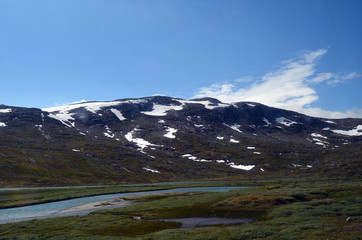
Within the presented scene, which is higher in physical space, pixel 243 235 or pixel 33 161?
pixel 33 161

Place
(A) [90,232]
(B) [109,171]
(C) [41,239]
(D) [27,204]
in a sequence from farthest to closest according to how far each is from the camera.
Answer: (B) [109,171] → (D) [27,204] → (A) [90,232] → (C) [41,239]

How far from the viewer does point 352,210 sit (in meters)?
51.0

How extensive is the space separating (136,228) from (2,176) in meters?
137

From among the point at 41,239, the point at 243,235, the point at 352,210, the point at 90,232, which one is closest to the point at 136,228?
the point at 90,232

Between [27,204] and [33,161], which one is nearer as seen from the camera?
[27,204]

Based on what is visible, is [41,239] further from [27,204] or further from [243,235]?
[27,204]

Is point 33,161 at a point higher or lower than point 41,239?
higher

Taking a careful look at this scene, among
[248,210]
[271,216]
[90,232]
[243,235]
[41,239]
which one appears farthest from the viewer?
[248,210]

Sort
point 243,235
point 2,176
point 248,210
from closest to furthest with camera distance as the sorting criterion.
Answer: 1. point 243,235
2. point 248,210
3. point 2,176

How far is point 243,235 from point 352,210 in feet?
86.6

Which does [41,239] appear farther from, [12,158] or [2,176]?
[12,158]

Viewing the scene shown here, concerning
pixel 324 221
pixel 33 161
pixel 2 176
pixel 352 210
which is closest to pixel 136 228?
pixel 324 221

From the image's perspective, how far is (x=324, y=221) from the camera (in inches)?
1737

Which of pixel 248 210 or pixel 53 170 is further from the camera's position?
pixel 53 170
